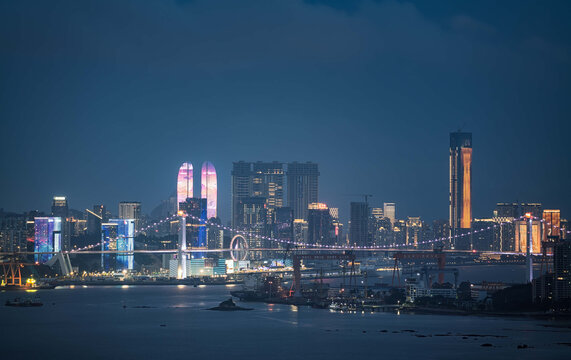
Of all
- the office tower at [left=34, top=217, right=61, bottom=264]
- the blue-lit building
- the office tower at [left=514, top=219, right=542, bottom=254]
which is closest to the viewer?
the office tower at [left=34, top=217, right=61, bottom=264]

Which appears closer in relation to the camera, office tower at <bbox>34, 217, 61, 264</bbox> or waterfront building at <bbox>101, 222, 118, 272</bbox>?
office tower at <bbox>34, 217, 61, 264</bbox>

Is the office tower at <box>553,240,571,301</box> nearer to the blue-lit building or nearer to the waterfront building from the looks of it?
the blue-lit building

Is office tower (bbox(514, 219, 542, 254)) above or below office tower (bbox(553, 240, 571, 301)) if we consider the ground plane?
above

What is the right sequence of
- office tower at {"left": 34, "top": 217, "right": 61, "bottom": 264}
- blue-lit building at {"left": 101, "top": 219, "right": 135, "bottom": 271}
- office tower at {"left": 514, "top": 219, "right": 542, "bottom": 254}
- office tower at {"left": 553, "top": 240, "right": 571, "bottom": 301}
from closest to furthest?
office tower at {"left": 553, "top": 240, "right": 571, "bottom": 301}
office tower at {"left": 34, "top": 217, "right": 61, "bottom": 264}
blue-lit building at {"left": 101, "top": 219, "right": 135, "bottom": 271}
office tower at {"left": 514, "top": 219, "right": 542, "bottom": 254}

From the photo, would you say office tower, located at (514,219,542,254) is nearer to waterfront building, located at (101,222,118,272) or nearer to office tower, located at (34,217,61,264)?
waterfront building, located at (101,222,118,272)

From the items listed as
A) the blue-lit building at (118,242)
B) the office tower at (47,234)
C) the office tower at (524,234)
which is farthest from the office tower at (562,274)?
the office tower at (47,234)

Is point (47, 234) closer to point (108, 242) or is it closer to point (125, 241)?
point (108, 242)

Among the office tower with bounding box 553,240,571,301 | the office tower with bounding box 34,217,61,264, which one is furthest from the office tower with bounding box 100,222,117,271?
the office tower with bounding box 553,240,571,301

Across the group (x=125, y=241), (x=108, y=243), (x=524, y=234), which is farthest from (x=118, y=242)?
(x=524, y=234)

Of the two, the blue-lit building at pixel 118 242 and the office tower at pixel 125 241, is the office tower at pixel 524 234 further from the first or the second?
the blue-lit building at pixel 118 242
